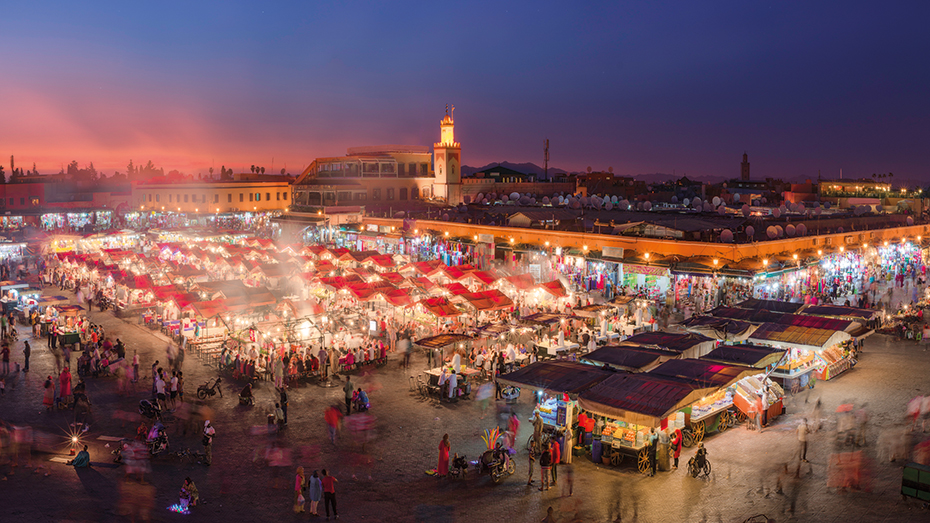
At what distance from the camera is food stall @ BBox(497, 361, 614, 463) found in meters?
12.9

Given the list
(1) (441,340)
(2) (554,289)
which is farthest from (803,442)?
(2) (554,289)

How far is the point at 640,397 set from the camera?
479 inches

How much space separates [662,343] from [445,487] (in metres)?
7.72

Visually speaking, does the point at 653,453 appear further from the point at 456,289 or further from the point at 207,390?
the point at 456,289

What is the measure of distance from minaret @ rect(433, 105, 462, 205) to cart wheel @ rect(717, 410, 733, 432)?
1976 inches

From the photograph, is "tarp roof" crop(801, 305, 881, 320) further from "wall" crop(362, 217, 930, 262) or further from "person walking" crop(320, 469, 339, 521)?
"person walking" crop(320, 469, 339, 521)

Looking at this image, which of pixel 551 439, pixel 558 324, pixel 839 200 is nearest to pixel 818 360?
pixel 558 324

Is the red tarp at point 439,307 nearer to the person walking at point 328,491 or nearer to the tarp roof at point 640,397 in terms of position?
the tarp roof at point 640,397

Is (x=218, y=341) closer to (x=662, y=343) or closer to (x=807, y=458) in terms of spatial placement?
(x=662, y=343)

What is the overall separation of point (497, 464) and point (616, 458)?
224 cm

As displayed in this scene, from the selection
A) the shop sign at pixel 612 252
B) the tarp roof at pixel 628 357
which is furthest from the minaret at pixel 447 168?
the tarp roof at pixel 628 357

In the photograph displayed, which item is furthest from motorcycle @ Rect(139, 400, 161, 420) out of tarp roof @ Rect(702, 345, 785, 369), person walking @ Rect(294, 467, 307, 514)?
tarp roof @ Rect(702, 345, 785, 369)

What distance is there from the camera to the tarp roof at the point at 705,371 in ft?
43.1

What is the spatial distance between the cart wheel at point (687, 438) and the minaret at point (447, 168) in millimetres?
51070
